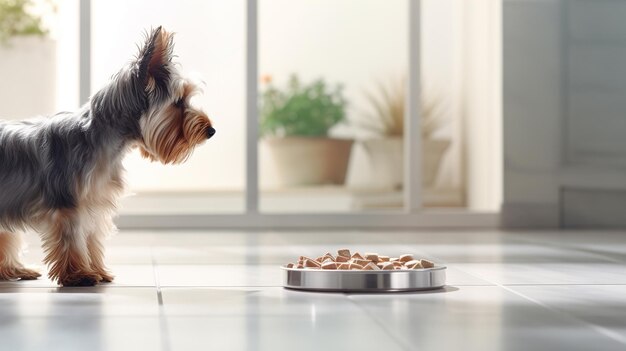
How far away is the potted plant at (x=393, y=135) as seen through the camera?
6883 mm

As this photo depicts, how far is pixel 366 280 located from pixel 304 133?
3.76 m

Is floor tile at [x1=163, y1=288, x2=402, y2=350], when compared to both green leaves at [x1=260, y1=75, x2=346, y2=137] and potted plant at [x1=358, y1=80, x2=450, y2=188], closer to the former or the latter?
green leaves at [x1=260, y1=75, x2=346, y2=137]

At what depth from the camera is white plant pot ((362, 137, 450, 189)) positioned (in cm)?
692

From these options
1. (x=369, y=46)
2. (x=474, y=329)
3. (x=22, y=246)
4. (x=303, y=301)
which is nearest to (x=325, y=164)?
(x=369, y=46)

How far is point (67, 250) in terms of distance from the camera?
10.9 ft

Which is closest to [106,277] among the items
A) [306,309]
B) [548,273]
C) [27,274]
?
[27,274]

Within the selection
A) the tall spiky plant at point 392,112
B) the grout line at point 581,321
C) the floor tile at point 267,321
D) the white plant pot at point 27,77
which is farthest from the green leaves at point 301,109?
the grout line at point 581,321

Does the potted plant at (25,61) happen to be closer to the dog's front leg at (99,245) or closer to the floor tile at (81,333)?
the dog's front leg at (99,245)

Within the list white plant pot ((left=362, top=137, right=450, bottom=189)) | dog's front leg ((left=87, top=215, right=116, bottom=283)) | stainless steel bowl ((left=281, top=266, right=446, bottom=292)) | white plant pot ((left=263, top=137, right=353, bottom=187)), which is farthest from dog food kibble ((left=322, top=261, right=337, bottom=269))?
white plant pot ((left=362, top=137, right=450, bottom=189))

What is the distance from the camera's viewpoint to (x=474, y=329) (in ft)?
8.00

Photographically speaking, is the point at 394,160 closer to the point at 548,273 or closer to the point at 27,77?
the point at 27,77

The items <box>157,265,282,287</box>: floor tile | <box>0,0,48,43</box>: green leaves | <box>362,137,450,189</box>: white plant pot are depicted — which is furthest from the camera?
<box>362,137,450,189</box>: white plant pot

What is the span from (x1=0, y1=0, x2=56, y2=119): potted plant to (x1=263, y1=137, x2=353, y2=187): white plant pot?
140 cm

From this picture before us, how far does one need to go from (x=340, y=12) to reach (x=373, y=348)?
4.79m
